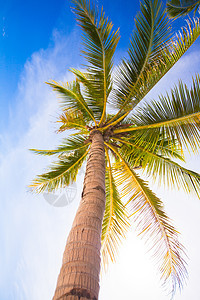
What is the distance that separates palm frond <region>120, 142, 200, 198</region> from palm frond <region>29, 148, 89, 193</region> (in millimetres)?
1570

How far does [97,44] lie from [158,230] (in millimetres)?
4486

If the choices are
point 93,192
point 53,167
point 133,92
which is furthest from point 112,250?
point 133,92

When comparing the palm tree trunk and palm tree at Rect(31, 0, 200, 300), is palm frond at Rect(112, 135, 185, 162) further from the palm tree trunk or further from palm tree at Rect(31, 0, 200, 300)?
the palm tree trunk

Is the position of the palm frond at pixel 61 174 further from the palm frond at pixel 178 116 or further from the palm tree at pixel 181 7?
the palm tree at pixel 181 7

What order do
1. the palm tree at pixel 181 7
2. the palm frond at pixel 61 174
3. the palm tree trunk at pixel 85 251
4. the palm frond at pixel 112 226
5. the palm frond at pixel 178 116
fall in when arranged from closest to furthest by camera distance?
1. the palm tree trunk at pixel 85 251
2. the palm frond at pixel 178 116
3. the palm frond at pixel 112 226
4. the palm frond at pixel 61 174
5. the palm tree at pixel 181 7

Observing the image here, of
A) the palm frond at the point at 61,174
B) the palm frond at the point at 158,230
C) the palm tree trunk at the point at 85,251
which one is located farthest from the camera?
the palm frond at the point at 61,174

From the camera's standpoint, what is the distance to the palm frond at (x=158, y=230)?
4434 mm

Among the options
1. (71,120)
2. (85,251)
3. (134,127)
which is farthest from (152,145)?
(85,251)

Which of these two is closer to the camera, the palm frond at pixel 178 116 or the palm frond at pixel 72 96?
the palm frond at pixel 178 116

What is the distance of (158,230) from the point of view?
15.3 feet

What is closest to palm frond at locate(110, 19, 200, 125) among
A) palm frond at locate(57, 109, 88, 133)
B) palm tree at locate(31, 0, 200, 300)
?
palm tree at locate(31, 0, 200, 300)

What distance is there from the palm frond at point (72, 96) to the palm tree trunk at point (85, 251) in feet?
10.3

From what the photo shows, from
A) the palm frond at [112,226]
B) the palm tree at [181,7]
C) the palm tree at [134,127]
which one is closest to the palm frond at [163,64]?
the palm tree at [134,127]

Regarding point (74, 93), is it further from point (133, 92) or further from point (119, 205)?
point (119, 205)
